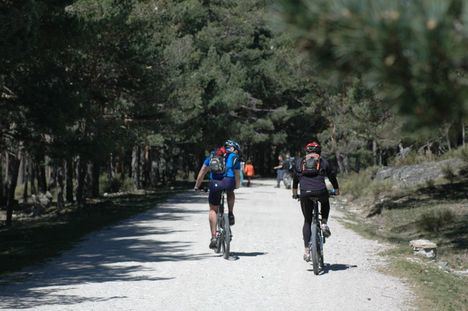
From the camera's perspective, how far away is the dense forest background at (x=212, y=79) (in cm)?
380

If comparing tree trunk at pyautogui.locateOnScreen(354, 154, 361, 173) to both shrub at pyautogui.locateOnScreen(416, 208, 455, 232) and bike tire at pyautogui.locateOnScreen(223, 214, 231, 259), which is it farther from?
bike tire at pyautogui.locateOnScreen(223, 214, 231, 259)

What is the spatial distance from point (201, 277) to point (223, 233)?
2.17 m

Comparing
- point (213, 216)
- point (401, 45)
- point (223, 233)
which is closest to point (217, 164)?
point (213, 216)

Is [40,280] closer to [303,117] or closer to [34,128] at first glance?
[34,128]

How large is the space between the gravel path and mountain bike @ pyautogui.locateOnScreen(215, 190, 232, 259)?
0.62 ft

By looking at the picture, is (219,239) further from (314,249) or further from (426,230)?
(426,230)

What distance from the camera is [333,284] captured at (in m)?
11.3

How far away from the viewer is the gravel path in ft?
32.2

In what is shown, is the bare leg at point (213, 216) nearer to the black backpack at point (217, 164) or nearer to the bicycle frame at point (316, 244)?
the black backpack at point (217, 164)

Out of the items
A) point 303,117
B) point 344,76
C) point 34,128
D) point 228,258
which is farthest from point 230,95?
point 344,76

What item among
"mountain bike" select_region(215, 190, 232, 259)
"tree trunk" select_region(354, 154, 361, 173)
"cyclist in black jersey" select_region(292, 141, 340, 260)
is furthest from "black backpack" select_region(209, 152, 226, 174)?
"tree trunk" select_region(354, 154, 361, 173)

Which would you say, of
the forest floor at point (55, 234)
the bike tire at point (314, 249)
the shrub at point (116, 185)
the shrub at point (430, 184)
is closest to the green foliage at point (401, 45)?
the bike tire at point (314, 249)

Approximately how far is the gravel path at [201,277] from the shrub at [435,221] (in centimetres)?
188

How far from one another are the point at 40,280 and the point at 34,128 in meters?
8.77
